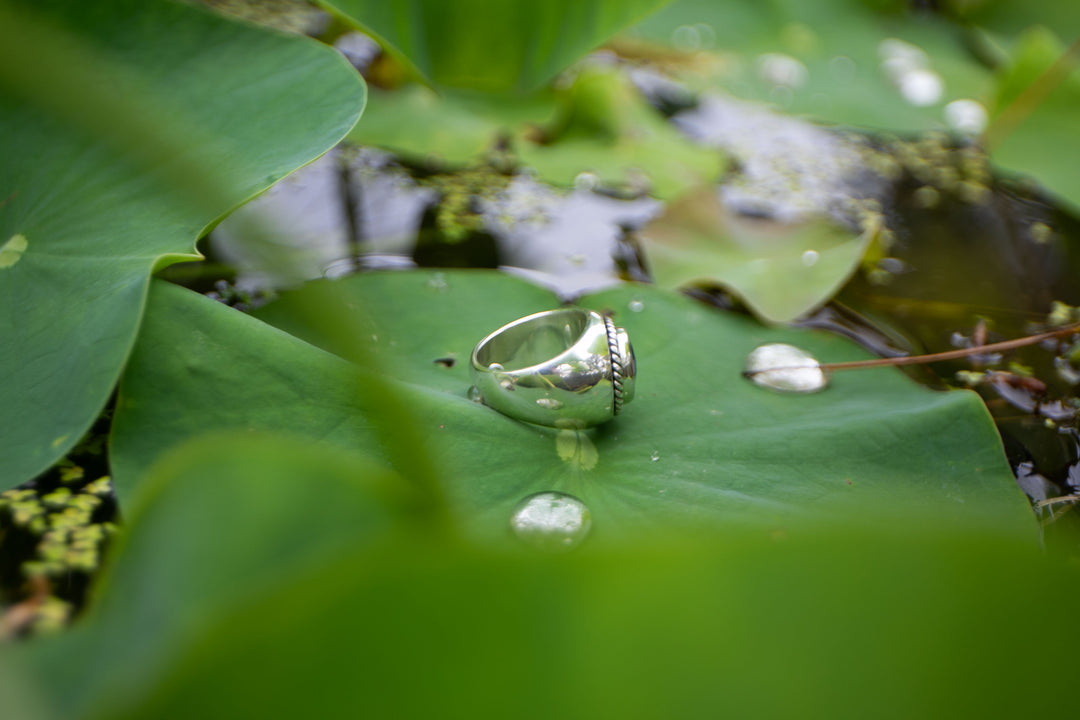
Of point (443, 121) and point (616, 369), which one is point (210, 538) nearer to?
point (616, 369)

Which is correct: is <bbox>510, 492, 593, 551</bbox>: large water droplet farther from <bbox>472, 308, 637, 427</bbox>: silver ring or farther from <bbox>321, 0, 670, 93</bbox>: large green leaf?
<bbox>321, 0, 670, 93</bbox>: large green leaf

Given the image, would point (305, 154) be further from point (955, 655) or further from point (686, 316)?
point (955, 655)

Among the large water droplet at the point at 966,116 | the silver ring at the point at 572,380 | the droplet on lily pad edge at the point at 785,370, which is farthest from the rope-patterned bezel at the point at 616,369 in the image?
the large water droplet at the point at 966,116

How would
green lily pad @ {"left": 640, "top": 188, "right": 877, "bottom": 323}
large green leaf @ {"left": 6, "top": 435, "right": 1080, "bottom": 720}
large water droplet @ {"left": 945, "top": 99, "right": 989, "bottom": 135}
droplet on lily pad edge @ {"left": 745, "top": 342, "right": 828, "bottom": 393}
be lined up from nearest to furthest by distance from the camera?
1. large green leaf @ {"left": 6, "top": 435, "right": 1080, "bottom": 720}
2. droplet on lily pad edge @ {"left": 745, "top": 342, "right": 828, "bottom": 393}
3. green lily pad @ {"left": 640, "top": 188, "right": 877, "bottom": 323}
4. large water droplet @ {"left": 945, "top": 99, "right": 989, "bottom": 135}

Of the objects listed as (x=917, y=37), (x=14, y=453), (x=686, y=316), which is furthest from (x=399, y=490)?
(x=917, y=37)

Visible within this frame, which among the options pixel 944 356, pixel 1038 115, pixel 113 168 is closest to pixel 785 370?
pixel 944 356

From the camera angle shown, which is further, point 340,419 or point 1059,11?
point 1059,11

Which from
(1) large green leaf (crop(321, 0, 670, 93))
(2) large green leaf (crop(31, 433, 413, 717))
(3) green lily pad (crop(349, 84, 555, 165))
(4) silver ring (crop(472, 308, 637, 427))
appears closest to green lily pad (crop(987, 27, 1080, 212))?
(1) large green leaf (crop(321, 0, 670, 93))
